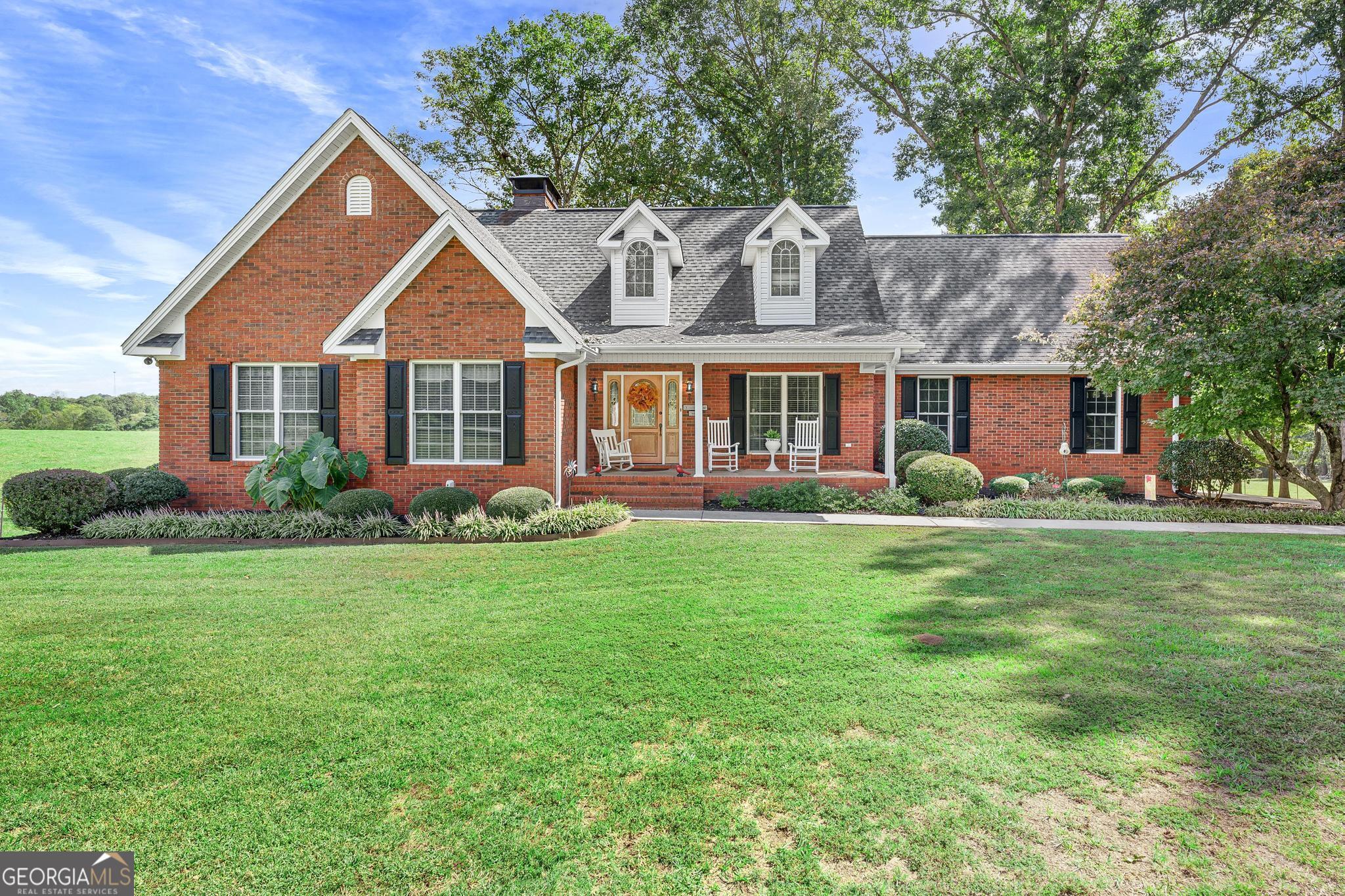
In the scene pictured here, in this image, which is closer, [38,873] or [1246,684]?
[38,873]

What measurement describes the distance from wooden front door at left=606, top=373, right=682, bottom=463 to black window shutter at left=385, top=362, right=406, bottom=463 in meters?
5.21

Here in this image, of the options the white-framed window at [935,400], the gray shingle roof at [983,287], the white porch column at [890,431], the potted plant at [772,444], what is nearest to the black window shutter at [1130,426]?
the gray shingle roof at [983,287]

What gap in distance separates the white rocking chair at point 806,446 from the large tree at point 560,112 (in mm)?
16310

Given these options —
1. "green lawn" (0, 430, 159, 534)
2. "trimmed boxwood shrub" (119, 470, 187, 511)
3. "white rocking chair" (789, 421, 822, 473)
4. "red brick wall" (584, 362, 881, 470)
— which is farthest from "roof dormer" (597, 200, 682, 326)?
"green lawn" (0, 430, 159, 534)

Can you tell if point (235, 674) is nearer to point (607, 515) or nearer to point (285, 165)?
point (607, 515)

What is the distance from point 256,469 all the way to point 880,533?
10.5 m

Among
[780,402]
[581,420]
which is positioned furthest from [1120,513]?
[581,420]

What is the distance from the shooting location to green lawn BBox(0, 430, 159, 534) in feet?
48.9

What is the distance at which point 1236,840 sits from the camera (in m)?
2.91

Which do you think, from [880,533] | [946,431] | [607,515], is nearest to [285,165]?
[607,515]

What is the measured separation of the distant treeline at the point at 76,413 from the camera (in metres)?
27.3

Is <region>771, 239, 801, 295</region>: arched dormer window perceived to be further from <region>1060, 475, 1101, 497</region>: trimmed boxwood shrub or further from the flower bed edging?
the flower bed edging

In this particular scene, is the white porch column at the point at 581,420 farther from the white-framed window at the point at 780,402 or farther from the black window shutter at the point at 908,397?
the black window shutter at the point at 908,397

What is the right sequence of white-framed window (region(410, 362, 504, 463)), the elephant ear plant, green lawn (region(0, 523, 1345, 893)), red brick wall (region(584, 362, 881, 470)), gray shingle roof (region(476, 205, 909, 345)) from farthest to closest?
red brick wall (region(584, 362, 881, 470)) < gray shingle roof (region(476, 205, 909, 345)) < white-framed window (region(410, 362, 504, 463)) < the elephant ear plant < green lawn (region(0, 523, 1345, 893))
